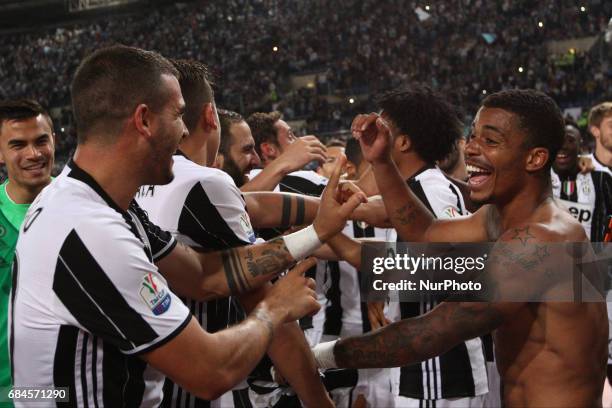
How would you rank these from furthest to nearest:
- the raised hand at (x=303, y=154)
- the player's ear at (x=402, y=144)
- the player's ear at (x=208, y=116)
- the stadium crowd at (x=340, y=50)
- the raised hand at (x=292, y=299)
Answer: the stadium crowd at (x=340, y=50) < the player's ear at (x=402, y=144) < the raised hand at (x=303, y=154) < the player's ear at (x=208, y=116) < the raised hand at (x=292, y=299)

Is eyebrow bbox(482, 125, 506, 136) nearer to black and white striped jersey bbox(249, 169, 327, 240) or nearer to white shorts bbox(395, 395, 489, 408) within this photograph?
white shorts bbox(395, 395, 489, 408)

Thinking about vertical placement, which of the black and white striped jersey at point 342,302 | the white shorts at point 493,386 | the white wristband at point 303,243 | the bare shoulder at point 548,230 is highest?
the bare shoulder at point 548,230

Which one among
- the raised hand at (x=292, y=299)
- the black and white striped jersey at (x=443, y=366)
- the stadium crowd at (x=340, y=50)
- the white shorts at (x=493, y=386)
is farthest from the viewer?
the stadium crowd at (x=340, y=50)

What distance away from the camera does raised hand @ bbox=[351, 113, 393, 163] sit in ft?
10.9

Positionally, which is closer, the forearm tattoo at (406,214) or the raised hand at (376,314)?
the forearm tattoo at (406,214)

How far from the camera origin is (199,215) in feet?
9.12

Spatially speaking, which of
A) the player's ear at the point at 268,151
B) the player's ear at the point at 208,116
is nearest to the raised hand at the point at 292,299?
the player's ear at the point at 208,116

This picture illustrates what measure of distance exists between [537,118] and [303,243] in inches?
40.9

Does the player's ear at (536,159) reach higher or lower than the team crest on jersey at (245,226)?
higher

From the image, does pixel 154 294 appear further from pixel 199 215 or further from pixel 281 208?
pixel 281 208

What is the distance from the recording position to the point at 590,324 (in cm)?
254

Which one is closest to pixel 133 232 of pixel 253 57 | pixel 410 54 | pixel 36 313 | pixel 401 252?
pixel 36 313

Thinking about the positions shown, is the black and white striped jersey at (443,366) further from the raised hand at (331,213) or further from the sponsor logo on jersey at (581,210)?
the sponsor logo on jersey at (581,210)

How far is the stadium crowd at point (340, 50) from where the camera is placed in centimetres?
2152
